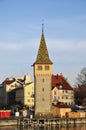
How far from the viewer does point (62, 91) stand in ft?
444

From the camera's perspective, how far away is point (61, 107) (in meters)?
109

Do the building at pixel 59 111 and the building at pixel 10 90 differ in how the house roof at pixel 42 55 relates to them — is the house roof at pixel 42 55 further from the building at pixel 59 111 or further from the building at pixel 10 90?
the building at pixel 10 90

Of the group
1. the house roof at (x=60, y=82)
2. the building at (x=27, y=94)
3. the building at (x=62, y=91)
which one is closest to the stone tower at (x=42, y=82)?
the building at (x=62, y=91)

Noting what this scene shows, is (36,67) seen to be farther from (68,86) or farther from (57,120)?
(68,86)

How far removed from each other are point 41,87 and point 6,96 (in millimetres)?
45132

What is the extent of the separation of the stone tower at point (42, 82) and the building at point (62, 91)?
2528cm

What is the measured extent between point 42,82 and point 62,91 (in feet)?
93.6

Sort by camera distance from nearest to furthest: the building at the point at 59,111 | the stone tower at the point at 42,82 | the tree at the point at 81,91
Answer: the stone tower at the point at 42,82
the building at the point at 59,111
the tree at the point at 81,91

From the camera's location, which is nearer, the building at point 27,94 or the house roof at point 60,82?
the house roof at point 60,82

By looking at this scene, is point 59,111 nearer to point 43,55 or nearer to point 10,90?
point 43,55

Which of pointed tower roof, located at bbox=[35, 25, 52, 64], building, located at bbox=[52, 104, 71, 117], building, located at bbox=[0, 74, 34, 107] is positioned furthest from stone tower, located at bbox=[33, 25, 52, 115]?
building, located at bbox=[0, 74, 34, 107]

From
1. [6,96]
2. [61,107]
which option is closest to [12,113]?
[61,107]

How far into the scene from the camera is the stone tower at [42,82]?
107 metres

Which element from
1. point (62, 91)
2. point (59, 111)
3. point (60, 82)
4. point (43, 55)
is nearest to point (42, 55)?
point (43, 55)
